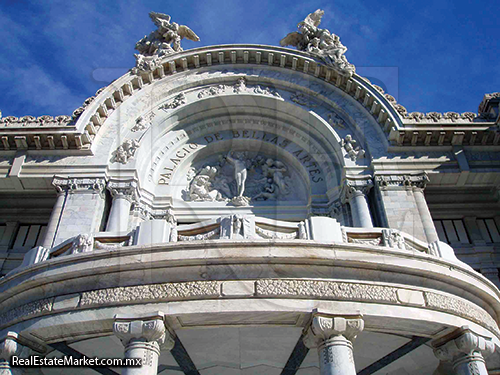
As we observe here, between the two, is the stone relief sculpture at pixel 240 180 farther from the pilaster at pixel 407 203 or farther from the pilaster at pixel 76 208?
the pilaster at pixel 407 203

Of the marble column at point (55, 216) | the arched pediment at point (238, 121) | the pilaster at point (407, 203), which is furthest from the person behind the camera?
the arched pediment at point (238, 121)

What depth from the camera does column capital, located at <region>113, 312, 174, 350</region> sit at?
31.0ft

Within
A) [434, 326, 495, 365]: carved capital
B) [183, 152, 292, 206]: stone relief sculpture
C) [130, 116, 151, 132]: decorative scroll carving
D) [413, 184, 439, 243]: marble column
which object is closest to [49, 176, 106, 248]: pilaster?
[130, 116, 151, 132]: decorative scroll carving

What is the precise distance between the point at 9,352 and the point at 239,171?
44.1 feet

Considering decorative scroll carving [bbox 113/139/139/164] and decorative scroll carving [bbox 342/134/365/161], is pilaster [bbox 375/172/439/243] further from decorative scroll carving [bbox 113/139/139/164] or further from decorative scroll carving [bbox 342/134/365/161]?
decorative scroll carving [bbox 113/139/139/164]

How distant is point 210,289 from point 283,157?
→ 13.3 m

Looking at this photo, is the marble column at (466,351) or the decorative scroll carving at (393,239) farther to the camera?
the decorative scroll carving at (393,239)

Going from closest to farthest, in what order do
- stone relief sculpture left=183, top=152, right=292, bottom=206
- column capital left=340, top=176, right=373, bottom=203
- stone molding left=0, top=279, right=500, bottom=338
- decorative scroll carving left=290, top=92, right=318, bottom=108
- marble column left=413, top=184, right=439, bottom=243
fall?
1. stone molding left=0, top=279, right=500, bottom=338
2. marble column left=413, top=184, right=439, bottom=243
3. column capital left=340, top=176, right=373, bottom=203
4. stone relief sculpture left=183, top=152, right=292, bottom=206
5. decorative scroll carving left=290, top=92, right=318, bottom=108

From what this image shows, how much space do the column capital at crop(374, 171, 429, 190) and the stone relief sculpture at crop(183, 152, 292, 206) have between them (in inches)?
179

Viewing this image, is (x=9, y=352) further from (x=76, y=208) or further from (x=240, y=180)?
(x=240, y=180)

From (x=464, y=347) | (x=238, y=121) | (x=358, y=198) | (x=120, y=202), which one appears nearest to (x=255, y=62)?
(x=238, y=121)

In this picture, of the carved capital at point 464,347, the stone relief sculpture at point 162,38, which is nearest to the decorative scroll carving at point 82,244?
the carved capital at point 464,347

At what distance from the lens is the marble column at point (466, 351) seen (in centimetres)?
1025

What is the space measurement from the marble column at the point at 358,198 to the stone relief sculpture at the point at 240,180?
3477 mm
